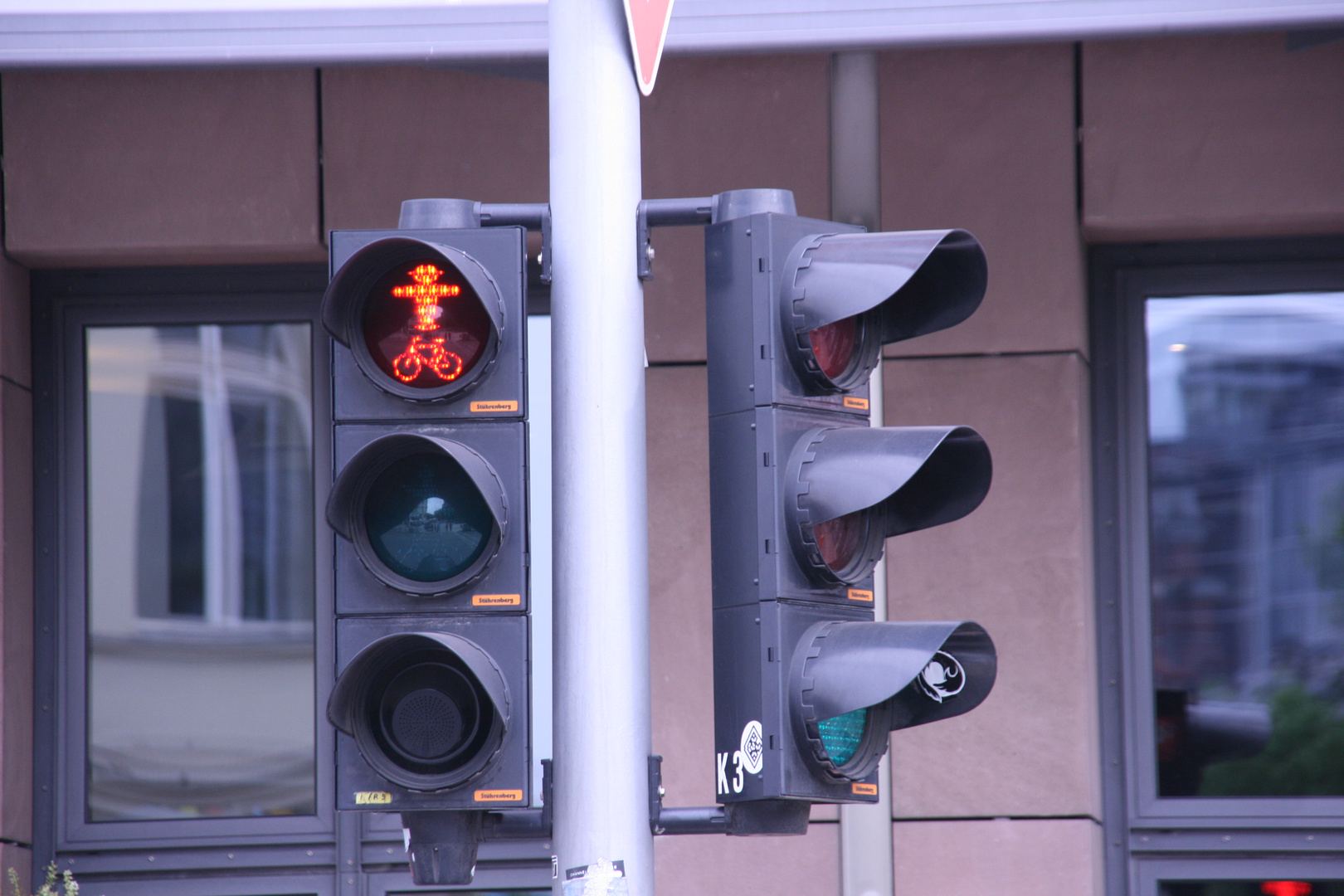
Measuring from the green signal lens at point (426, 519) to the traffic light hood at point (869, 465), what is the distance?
2.11 ft

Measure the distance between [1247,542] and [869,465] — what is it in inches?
147

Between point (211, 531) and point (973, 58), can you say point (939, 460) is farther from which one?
point (211, 531)

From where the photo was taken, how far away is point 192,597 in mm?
6441

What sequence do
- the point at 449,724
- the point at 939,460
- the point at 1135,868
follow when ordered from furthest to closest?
the point at 1135,868, the point at 939,460, the point at 449,724

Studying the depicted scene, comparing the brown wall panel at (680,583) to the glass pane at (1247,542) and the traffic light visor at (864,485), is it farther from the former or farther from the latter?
the traffic light visor at (864,485)

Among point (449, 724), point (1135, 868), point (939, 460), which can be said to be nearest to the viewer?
point (449, 724)

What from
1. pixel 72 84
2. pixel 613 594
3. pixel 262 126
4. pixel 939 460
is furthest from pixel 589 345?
pixel 72 84

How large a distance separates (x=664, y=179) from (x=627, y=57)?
2.96 m

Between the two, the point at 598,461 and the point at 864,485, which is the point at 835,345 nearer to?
the point at 864,485

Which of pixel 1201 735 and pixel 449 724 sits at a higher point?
pixel 449 724

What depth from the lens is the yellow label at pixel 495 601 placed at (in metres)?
3.06

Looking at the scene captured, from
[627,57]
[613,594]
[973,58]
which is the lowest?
[613,594]

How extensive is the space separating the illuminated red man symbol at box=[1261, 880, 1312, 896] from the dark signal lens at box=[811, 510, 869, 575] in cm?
361

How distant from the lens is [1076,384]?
6.12 meters
